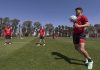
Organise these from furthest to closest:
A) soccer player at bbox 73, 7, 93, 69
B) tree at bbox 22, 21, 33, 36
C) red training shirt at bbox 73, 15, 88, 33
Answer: tree at bbox 22, 21, 33, 36
red training shirt at bbox 73, 15, 88, 33
soccer player at bbox 73, 7, 93, 69

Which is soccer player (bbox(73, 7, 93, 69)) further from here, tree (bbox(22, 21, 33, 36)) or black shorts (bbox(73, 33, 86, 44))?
tree (bbox(22, 21, 33, 36))

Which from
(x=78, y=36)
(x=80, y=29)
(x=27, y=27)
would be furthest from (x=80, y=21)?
(x=27, y=27)

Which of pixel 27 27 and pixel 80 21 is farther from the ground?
pixel 27 27

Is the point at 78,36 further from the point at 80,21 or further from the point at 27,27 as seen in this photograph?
the point at 27,27

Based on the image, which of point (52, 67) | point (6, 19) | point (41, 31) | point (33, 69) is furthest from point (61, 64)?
point (6, 19)

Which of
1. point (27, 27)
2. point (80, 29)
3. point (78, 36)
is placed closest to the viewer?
point (80, 29)

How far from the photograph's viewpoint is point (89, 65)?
10438 mm

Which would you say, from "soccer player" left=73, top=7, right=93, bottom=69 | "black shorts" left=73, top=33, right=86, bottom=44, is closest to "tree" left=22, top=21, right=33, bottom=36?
"black shorts" left=73, top=33, right=86, bottom=44

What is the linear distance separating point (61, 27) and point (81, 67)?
14908 centimetres

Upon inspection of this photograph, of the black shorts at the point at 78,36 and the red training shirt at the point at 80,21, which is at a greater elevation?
the red training shirt at the point at 80,21

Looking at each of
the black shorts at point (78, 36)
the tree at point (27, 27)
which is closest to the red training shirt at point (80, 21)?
the black shorts at point (78, 36)

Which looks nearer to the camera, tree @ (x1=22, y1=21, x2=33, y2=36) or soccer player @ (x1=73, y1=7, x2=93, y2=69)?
soccer player @ (x1=73, y1=7, x2=93, y2=69)

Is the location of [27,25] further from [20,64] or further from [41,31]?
[20,64]

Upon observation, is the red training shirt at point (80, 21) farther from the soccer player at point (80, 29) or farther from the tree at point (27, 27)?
the tree at point (27, 27)
